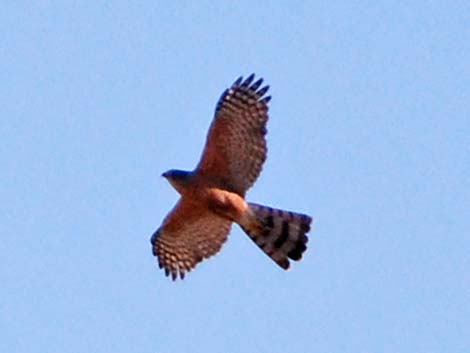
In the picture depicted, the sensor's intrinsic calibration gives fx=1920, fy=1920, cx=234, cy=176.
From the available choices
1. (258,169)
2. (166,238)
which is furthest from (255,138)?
(166,238)

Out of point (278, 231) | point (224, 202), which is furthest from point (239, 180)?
point (278, 231)

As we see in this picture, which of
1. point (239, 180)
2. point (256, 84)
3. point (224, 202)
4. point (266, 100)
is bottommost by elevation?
point (224, 202)

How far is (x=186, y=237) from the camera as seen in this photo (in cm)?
2264

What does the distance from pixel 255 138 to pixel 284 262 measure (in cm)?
147

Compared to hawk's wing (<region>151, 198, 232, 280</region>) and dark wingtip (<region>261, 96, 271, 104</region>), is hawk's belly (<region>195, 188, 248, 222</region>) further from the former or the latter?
dark wingtip (<region>261, 96, 271, 104</region>)

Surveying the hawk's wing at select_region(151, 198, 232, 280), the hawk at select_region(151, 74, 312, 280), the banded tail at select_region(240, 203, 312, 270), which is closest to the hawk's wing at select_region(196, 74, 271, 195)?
the hawk at select_region(151, 74, 312, 280)

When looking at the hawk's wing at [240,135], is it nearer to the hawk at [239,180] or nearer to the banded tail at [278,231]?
the hawk at [239,180]

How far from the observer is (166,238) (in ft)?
74.8

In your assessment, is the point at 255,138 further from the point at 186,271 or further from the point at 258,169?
the point at 186,271

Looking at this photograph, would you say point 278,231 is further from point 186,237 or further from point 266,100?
point 266,100

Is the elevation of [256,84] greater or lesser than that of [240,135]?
greater

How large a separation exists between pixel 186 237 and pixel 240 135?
1.56m

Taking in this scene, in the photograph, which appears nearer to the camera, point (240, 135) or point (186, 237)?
point (240, 135)

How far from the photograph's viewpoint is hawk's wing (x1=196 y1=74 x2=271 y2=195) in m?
21.9
